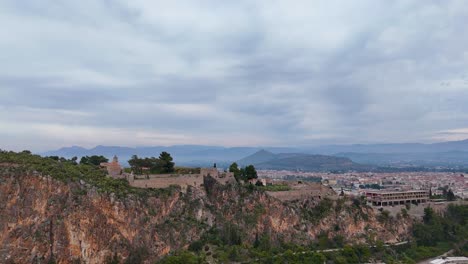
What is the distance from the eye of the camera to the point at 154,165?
45719mm

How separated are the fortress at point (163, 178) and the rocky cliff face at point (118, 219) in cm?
92

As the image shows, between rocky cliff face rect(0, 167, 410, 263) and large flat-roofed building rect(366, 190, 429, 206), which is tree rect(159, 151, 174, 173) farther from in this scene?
large flat-roofed building rect(366, 190, 429, 206)

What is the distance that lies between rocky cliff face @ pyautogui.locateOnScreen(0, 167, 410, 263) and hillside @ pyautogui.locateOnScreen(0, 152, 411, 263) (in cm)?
7

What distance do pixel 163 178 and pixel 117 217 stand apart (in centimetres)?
670

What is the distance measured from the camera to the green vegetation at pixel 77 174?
3394 cm

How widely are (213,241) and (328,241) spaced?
45.9 feet

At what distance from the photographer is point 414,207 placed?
177ft

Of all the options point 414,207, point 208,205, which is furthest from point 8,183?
point 414,207

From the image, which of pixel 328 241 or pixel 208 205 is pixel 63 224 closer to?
pixel 208 205

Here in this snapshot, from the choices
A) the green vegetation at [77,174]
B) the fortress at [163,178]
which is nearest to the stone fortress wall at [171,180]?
the fortress at [163,178]

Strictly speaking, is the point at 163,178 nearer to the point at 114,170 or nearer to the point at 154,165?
the point at 114,170

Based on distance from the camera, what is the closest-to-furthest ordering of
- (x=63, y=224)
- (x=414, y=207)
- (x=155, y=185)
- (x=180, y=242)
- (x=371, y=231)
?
(x=63, y=224) → (x=180, y=242) → (x=155, y=185) → (x=371, y=231) → (x=414, y=207)

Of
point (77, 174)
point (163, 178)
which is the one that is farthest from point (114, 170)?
point (77, 174)

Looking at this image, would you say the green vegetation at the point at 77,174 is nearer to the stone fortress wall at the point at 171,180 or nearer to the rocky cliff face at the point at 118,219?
the rocky cliff face at the point at 118,219
